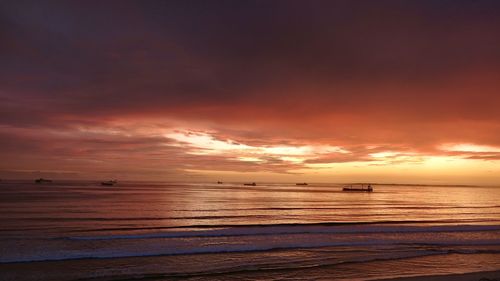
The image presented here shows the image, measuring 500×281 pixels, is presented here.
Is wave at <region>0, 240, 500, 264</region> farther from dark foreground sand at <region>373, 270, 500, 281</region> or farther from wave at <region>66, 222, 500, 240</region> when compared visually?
dark foreground sand at <region>373, 270, 500, 281</region>

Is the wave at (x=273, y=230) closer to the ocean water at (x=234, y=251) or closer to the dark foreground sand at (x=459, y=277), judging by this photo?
the ocean water at (x=234, y=251)

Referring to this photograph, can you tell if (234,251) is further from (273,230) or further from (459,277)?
(459,277)

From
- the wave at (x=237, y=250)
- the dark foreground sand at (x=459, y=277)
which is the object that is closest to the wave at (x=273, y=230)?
the wave at (x=237, y=250)

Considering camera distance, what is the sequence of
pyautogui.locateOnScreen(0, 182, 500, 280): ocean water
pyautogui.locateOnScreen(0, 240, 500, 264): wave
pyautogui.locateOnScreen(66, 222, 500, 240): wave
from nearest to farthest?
pyautogui.locateOnScreen(0, 182, 500, 280): ocean water → pyautogui.locateOnScreen(0, 240, 500, 264): wave → pyautogui.locateOnScreen(66, 222, 500, 240): wave

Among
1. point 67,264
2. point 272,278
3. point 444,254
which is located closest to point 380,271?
point 272,278

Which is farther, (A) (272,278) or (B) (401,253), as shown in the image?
(B) (401,253)

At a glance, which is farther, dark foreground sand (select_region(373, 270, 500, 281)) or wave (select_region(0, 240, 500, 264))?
wave (select_region(0, 240, 500, 264))

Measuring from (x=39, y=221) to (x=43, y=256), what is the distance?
1511 cm

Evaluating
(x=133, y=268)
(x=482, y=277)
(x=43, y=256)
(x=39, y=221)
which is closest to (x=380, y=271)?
(x=482, y=277)

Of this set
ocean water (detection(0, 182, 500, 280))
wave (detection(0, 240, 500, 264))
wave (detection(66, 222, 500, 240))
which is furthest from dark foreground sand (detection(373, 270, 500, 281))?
wave (detection(66, 222, 500, 240))

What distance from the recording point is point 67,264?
16.3 meters

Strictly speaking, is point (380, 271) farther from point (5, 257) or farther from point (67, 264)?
point (5, 257)

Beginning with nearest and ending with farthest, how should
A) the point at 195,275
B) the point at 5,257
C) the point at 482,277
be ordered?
the point at 482,277 < the point at 195,275 < the point at 5,257

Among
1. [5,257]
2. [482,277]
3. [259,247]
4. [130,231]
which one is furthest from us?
[130,231]
